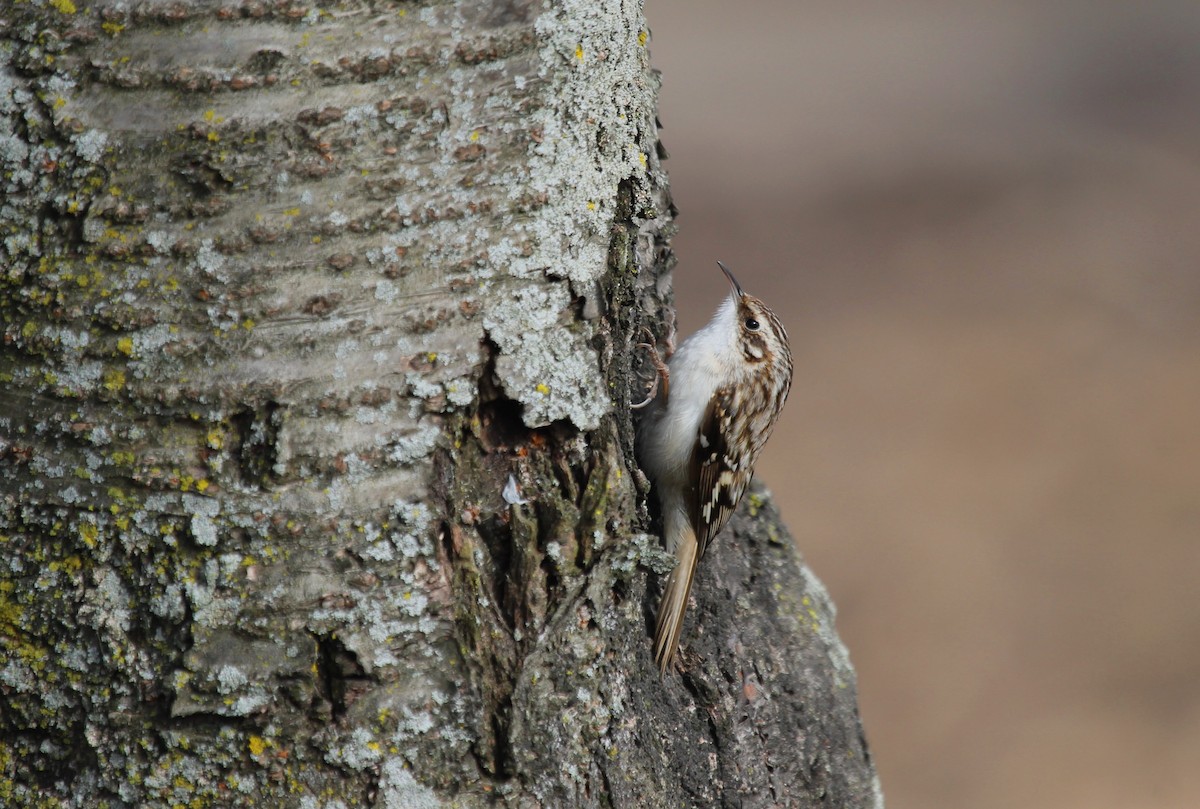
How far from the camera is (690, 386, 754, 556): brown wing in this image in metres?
2.55

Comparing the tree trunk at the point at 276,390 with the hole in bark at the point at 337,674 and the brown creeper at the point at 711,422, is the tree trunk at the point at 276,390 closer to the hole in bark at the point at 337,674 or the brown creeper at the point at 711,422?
the hole in bark at the point at 337,674

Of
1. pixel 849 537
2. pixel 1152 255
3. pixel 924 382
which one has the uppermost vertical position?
Answer: pixel 1152 255

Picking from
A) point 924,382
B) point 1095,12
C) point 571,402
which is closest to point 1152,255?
point 924,382

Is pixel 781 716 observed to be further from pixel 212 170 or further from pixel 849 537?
pixel 849 537

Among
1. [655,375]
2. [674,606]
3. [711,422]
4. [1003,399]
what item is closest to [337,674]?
[674,606]

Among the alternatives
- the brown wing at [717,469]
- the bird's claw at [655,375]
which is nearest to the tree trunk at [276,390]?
the bird's claw at [655,375]

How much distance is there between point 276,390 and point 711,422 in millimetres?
1620

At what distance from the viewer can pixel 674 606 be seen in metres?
2.13

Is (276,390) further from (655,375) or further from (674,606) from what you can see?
(655,375)

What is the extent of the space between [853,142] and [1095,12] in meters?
3.99

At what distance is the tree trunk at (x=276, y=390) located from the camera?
1.46 meters

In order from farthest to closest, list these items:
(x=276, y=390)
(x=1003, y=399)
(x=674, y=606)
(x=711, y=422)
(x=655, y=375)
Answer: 1. (x=1003, y=399)
2. (x=711, y=422)
3. (x=655, y=375)
4. (x=674, y=606)
5. (x=276, y=390)

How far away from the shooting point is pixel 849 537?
19.7ft

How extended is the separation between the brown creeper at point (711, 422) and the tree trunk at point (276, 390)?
698mm
